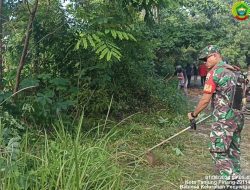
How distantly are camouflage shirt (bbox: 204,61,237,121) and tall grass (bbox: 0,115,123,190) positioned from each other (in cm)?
124

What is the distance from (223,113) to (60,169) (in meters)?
1.81

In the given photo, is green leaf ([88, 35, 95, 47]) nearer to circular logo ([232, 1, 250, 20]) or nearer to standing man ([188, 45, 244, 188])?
standing man ([188, 45, 244, 188])

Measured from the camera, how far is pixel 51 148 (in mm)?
3355

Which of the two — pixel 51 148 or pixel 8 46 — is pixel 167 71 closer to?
pixel 8 46

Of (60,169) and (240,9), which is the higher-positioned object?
(240,9)

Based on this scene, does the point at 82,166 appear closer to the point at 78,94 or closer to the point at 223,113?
the point at 223,113

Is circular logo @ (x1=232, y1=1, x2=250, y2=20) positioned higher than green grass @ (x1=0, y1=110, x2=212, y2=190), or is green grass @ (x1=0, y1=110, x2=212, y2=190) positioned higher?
circular logo @ (x1=232, y1=1, x2=250, y2=20)

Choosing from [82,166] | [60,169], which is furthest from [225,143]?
[60,169]

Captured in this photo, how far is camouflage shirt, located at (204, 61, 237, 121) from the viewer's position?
3.70 metres

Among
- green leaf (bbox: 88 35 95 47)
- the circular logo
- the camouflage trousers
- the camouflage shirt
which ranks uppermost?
the circular logo

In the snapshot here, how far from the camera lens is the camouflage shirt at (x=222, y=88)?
145 inches

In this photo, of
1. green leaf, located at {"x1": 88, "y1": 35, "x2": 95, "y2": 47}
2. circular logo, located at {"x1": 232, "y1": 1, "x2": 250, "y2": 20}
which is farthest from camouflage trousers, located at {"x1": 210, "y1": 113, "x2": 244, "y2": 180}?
circular logo, located at {"x1": 232, "y1": 1, "x2": 250, "y2": 20}

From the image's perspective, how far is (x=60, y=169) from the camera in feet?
9.38

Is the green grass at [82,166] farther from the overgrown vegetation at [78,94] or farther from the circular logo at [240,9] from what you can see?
the circular logo at [240,9]
